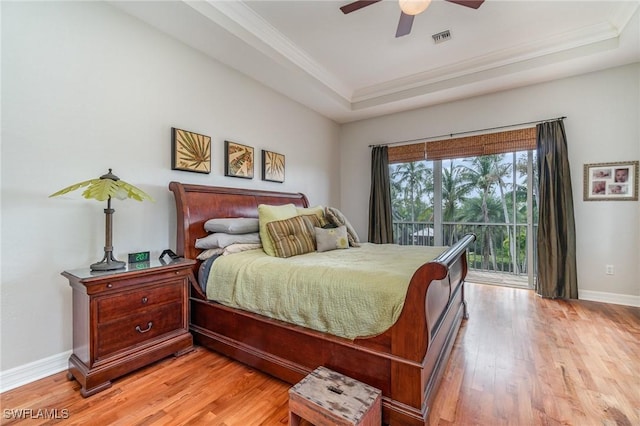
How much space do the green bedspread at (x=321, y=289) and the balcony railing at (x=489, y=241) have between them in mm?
2539

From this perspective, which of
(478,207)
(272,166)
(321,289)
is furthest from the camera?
(478,207)

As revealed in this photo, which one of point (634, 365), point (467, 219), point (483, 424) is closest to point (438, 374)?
point (483, 424)

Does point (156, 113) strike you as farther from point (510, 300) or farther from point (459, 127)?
point (510, 300)

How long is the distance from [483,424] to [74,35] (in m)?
3.59

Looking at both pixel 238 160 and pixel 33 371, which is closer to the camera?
pixel 33 371

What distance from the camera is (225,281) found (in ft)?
6.97

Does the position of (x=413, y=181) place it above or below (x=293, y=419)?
above

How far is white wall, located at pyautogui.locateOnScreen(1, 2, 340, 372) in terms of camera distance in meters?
1.76

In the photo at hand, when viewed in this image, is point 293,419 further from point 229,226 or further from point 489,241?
point 489,241

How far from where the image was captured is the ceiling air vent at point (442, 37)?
296cm

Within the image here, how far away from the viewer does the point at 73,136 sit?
6.57 ft

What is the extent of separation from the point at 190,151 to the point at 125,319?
1576mm

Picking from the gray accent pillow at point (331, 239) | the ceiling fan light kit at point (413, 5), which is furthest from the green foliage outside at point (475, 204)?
the ceiling fan light kit at point (413, 5)

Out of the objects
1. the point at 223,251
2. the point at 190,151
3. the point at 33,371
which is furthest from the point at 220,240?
the point at 33,371
